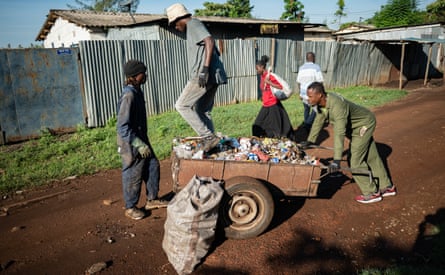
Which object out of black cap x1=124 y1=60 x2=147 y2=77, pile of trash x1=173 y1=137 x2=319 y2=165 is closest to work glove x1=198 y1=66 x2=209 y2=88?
pile of trash x1=173 y1=137 x2=319 y2=165

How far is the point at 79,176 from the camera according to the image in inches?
221

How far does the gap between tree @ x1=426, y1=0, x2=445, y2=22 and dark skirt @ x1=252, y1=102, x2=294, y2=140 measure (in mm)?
42082

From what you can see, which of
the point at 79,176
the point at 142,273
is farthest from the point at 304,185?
the point at 79,176

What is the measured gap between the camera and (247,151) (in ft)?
13.5

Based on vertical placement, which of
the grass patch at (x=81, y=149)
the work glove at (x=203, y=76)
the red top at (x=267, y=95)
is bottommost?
the grass patch at (x=81, y=149)

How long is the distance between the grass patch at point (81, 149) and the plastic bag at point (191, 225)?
3334mm

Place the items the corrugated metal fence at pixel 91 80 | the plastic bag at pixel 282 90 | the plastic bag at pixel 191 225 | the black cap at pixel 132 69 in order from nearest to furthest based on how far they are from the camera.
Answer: the plastic bag at pixel 191 225 → the black cap at pixel 132 69 → the plastic bag at pixel 282 90 → the corrugated metal fence at pixel 91 80

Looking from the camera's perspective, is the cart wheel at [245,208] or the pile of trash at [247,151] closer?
the cart wheel at [245,208]

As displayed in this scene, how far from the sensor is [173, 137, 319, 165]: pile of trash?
386cm

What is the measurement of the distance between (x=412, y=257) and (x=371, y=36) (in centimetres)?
2776

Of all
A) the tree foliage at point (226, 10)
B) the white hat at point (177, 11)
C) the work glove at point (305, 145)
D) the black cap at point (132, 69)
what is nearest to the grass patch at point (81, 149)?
the black cap at point (132, 69)

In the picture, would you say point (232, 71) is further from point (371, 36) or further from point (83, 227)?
point (371, 36)

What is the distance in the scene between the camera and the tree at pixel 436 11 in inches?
1508

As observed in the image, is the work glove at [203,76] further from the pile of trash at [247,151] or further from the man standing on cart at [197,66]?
the pile of trash at [247,151]
